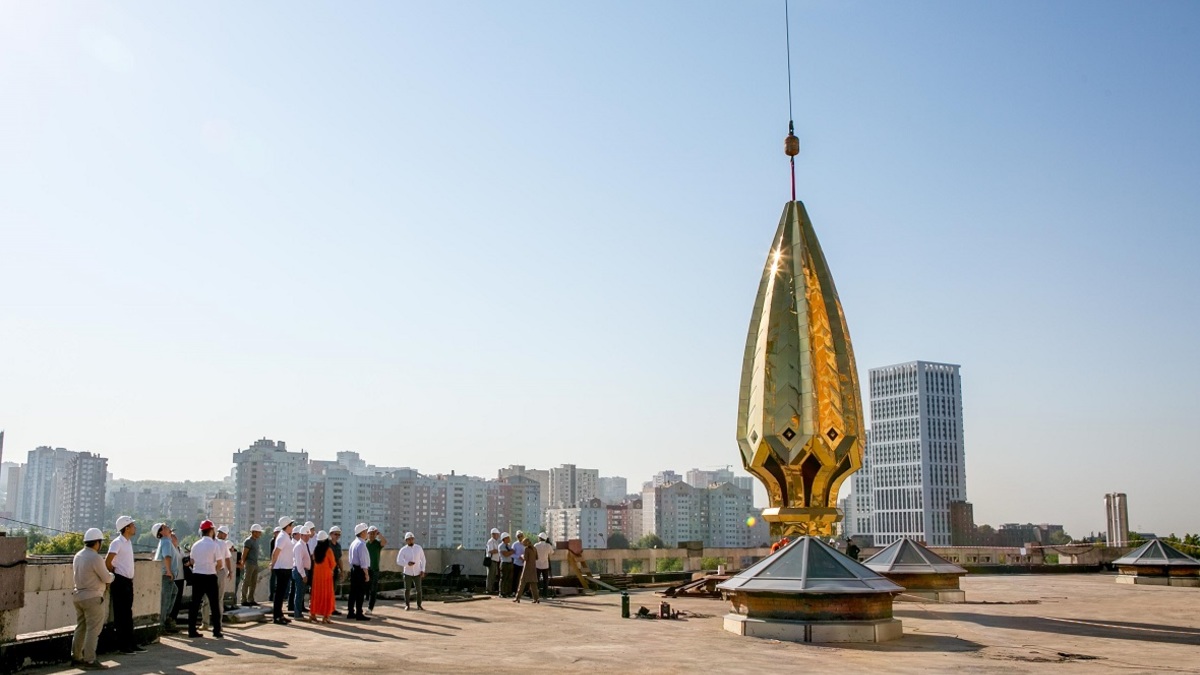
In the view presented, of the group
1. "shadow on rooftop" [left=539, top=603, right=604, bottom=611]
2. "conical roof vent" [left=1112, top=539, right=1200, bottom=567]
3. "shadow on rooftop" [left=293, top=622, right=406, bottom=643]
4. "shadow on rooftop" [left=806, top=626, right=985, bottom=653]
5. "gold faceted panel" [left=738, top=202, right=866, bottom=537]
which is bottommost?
"shadow on rooftop" [left=539, top=603, right=604, bottom=611]

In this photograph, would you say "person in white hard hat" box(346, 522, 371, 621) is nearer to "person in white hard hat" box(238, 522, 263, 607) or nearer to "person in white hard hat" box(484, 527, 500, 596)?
"person in white hard hat" box(238, 522, 263, 607)

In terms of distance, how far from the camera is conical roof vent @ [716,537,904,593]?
16344mm

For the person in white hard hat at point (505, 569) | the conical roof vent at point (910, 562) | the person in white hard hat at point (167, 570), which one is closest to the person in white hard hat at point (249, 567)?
the person in white hard hat at point (167, 570)

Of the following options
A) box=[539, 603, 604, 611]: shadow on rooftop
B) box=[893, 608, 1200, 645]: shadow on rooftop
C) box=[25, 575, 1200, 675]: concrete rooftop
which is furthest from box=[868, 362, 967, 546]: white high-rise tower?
box=[893, 608, 1200, 645]: shadow on rooftop

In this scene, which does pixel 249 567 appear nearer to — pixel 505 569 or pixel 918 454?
pixel 505 569

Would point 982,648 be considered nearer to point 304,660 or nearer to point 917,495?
point 304,660

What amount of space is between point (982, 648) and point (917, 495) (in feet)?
584

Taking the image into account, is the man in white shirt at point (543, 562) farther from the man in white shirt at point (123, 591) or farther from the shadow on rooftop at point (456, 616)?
the man in white shirt at point (123, 591)

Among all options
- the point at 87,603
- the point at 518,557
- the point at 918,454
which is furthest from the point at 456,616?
the point at 918,454

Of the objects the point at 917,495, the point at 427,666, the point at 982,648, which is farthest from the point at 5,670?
the point at 917,495

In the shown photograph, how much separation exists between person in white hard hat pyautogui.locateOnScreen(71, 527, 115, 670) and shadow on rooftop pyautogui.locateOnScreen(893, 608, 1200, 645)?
47.2 ft

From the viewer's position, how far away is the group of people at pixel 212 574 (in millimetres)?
13086

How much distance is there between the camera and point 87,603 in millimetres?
13023

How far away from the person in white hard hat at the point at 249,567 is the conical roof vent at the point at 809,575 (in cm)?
976
